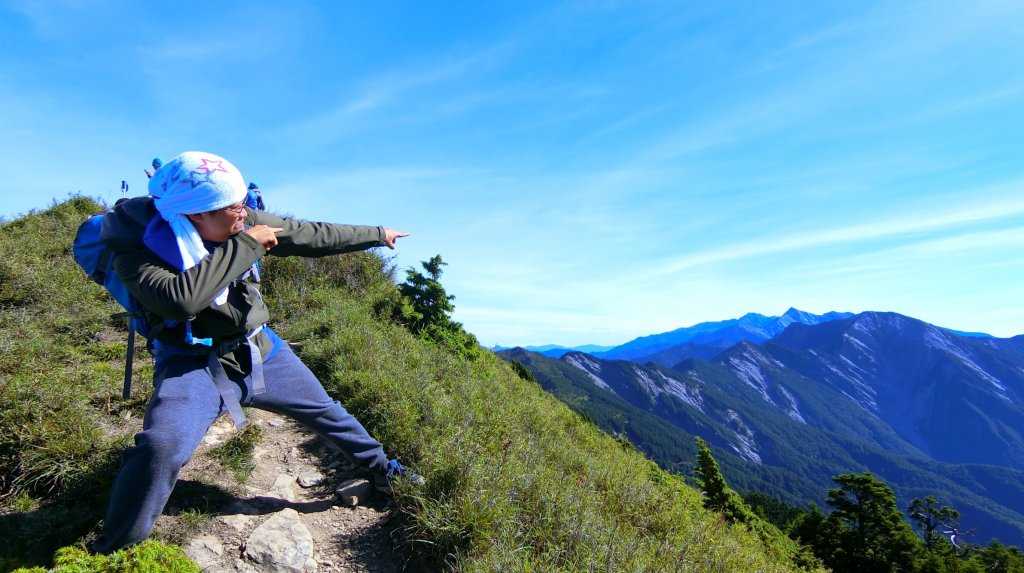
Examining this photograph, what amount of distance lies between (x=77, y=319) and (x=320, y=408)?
553 centimetres

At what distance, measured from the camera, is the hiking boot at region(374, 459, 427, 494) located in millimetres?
3699

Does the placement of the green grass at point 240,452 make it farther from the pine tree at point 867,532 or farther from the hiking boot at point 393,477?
the pine tree at point 867,532

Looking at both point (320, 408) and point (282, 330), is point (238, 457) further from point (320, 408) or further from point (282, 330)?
point (282, 330)

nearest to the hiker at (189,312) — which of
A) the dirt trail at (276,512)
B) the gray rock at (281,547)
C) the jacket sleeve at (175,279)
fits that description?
the jacket sleeve at (175,279)

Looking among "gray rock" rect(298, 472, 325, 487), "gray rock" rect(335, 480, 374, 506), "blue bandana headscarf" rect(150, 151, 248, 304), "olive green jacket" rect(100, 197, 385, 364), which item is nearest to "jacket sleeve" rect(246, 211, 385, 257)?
"olive green jacket" rect(100, 197, 385, 364)

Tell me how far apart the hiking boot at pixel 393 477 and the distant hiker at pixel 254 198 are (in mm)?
2334

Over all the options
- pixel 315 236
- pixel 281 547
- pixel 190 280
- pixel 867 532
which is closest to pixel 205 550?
pixel 281 547

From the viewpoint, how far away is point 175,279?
2562 millimetres

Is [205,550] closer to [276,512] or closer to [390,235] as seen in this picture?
[276,512]

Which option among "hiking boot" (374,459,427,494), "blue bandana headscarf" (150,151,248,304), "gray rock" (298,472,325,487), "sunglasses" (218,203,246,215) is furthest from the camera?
"gray rock" (298,472,325,487)

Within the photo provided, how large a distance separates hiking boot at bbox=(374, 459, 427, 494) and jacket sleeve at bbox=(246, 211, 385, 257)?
1.86 metres

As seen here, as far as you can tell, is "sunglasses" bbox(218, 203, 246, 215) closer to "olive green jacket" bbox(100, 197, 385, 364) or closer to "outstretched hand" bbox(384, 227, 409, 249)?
"olive green jacket" bbox(100, 197, 385, 364)

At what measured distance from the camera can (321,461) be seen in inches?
→ 173

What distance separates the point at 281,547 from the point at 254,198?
2539 millimetres
